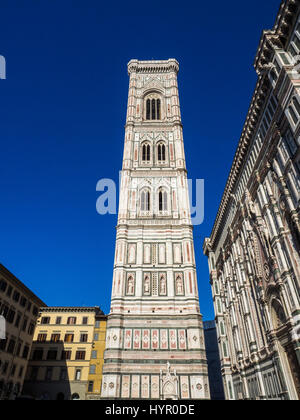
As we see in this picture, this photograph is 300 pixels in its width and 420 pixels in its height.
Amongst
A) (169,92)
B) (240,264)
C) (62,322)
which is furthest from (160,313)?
(169,92)

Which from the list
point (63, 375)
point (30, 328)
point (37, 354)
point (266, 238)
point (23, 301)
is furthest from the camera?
point (37, 354)

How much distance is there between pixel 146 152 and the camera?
37.7 meters

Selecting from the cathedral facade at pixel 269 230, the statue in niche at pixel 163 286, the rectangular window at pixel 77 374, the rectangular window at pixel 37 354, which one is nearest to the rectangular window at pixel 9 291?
the rectangular window at pixel 37 354

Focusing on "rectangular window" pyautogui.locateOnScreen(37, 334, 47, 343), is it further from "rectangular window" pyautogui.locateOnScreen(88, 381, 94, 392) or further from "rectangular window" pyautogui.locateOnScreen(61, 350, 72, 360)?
"rectangular window" pyautogui.locateOnScreen(88, 381, 94, 392)

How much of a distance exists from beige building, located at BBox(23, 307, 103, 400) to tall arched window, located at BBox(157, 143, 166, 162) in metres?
25.8

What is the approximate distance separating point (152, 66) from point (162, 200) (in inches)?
1087

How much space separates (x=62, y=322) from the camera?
4412 cm

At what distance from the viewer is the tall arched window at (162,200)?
32.9 m

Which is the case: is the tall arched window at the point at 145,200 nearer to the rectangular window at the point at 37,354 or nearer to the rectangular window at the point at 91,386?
the rectangular window at the point at 91,386

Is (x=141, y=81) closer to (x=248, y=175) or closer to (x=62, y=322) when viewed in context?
(x=248, y=175)

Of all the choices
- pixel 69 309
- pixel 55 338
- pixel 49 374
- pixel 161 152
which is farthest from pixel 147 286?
pixel 49 374

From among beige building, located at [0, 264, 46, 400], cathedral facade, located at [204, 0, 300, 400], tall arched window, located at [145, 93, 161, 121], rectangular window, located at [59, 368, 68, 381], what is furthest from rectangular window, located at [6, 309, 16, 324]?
tall arched window, located at [145, 93, 161, 121]

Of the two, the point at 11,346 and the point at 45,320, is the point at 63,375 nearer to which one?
the point at 45,320
